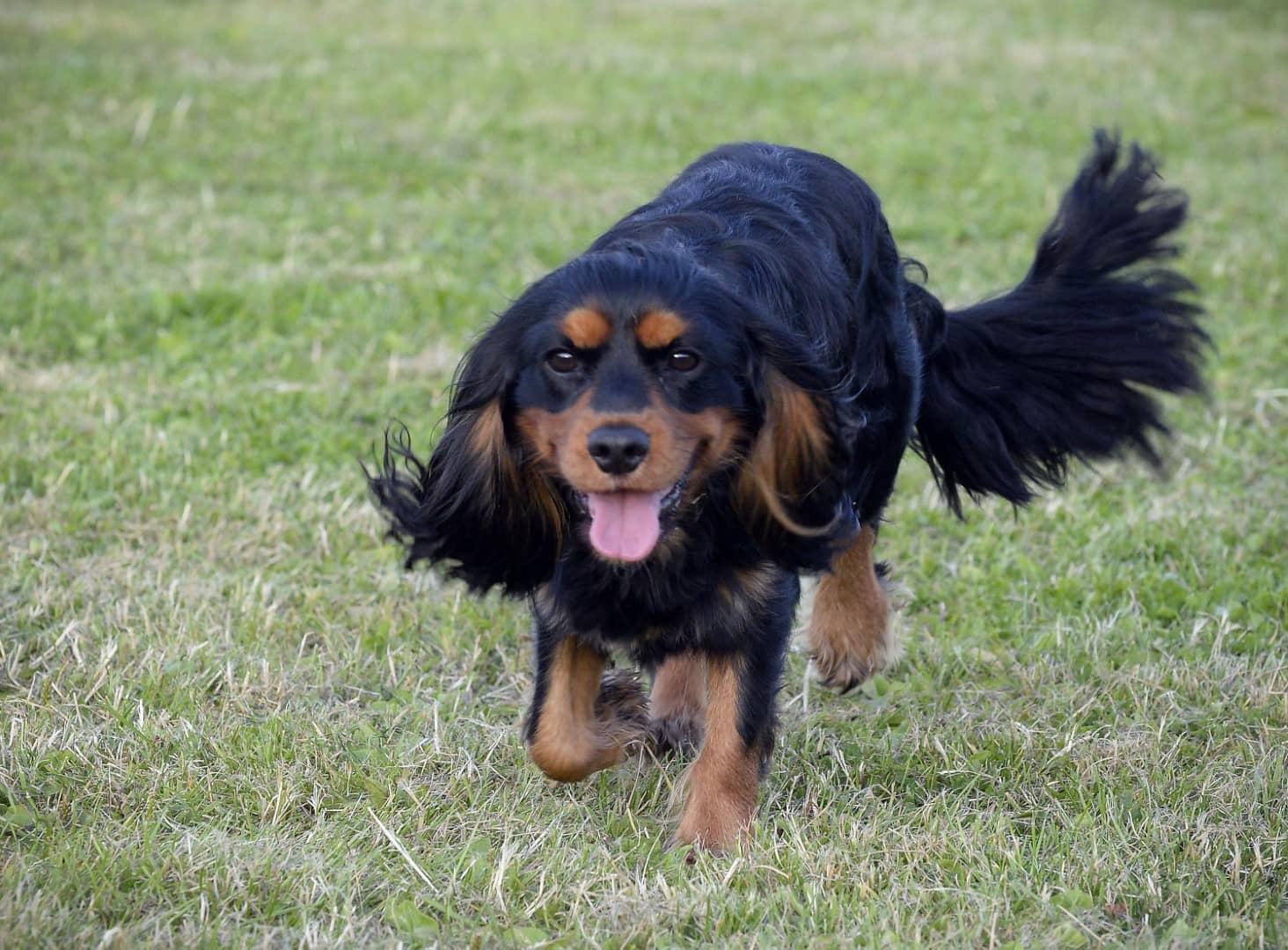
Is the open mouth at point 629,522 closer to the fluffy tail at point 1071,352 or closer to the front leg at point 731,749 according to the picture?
the front leg at point 731,749

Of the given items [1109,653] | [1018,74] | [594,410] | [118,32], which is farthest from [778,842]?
[118,32]

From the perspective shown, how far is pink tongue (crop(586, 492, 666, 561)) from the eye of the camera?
10.3 feet

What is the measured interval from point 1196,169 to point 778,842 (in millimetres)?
8373

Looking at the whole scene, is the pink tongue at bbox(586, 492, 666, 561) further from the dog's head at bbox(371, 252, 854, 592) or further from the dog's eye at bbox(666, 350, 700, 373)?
the dog's eye at bbox(666, 350, 700, 373)

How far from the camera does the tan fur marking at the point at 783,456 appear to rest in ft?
10.8

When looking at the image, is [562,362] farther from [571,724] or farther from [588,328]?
[571,724]

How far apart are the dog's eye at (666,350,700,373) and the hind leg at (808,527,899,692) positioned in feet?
4.26

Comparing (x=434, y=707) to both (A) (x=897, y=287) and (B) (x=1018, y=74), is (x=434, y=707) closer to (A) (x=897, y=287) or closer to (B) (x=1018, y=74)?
(A) (x=897, y=287)

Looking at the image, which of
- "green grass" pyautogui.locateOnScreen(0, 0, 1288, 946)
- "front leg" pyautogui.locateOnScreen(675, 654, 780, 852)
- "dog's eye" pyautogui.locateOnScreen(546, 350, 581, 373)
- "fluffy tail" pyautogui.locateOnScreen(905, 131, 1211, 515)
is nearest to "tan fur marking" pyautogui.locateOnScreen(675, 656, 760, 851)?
"front leg" pyautogui.locateOnScreen(675, 654, 780, 852)

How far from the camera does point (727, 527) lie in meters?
3.41

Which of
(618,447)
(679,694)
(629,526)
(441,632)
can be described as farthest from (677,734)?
(618,447)

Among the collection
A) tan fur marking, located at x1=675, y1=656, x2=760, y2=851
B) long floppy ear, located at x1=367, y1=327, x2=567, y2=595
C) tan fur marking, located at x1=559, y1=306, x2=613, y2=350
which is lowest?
tan fur marking, located at x1=675, y1=656, x2=760, y2=851

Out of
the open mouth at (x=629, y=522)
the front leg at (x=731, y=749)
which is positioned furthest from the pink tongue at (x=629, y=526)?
the front leg at (x=731, y=749)

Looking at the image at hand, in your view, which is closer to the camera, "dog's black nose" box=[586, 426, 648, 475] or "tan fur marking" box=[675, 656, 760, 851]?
"dog's black nose" box=[586, 426, 648, 475]
